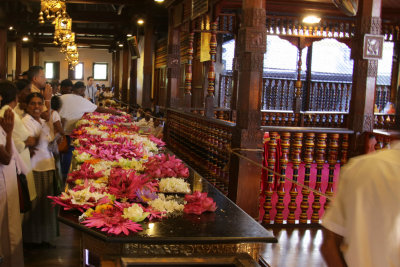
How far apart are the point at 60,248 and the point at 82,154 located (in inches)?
53.4

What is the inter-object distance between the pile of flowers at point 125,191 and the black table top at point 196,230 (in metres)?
0.05

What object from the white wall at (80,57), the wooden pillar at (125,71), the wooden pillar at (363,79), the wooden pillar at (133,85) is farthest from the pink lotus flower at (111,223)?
the white wall at (80,57)

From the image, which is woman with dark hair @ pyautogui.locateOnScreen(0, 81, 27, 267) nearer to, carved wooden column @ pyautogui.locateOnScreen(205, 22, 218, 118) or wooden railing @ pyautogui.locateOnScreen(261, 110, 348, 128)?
carved wooden column @ pyautogui.locateOnScreen(205, 22, 218, 118)

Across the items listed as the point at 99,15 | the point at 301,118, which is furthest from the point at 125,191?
the point at 99,15

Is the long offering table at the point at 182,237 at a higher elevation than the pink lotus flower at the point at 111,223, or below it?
below

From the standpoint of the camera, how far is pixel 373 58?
17.3ft

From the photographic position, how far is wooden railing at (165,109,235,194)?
596cm

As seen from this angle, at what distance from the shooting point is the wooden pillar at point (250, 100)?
16.9 feet

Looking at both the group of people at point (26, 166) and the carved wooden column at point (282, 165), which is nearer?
the group of people at point (26, 166)

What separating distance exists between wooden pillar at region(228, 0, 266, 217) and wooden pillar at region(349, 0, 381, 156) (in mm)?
1063

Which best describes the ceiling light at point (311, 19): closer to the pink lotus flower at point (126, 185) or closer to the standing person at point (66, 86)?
the standing person at point (66, 86)

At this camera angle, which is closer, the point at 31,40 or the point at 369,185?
the point at 369,185

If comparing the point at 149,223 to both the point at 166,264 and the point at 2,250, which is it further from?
the point at 2,250

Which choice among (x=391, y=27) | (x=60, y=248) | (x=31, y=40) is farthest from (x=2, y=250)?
(x=31, y=40)
